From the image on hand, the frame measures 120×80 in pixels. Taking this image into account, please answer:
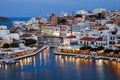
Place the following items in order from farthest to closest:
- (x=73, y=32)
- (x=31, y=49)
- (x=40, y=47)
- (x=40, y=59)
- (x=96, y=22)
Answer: (x=96, y=22) < (x=73, y=32) < (x=40, y=47) < (x=31, y=49) < (x=40, y=59)

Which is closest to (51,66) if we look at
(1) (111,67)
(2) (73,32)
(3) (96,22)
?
(1) (111,67)

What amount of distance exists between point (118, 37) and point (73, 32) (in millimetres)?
6977

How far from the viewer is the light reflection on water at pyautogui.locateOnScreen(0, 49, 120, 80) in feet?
30.4

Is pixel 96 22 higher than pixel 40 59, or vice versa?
pixel 96 22

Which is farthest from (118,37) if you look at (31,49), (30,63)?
(30,63)

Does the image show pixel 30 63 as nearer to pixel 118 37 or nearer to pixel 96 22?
pixel 118 37

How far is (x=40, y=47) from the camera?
615 inches

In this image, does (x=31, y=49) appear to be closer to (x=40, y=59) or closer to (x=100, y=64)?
(x=40, y=59)

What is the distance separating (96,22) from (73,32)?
96.0 inches

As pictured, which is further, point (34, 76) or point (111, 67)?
point (111, 67)

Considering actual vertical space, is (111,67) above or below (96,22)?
below

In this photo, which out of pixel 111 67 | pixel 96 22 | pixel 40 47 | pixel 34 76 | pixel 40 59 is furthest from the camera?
pixel 96 22

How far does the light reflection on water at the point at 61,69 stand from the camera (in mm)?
9266

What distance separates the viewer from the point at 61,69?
1030cm
